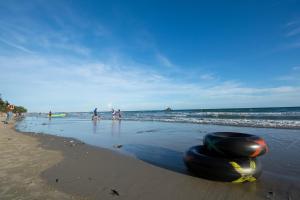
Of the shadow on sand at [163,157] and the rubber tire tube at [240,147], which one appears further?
the shadow on sand at [163,157]

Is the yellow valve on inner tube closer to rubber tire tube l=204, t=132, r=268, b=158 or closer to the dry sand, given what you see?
the dry sand

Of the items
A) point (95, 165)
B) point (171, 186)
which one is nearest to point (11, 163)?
point (95, 165)

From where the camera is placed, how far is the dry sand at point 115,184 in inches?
152

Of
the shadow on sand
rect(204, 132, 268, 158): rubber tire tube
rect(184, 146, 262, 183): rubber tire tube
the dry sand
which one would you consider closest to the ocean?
the shadow on sand

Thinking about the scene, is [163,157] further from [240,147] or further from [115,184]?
[240,147]

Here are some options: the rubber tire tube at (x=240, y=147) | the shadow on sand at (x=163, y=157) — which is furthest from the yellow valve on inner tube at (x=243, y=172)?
the shadow on sand at (x=163, y=157)

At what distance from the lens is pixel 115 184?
4.44m

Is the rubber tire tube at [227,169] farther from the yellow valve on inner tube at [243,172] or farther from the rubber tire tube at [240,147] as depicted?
the rubber tire tube at [240,147]

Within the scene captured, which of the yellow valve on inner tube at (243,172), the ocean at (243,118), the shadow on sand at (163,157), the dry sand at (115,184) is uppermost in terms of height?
the ocean at (243,118)

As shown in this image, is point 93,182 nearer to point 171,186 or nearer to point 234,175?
point 171,186

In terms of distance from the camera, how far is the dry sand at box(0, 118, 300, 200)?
12.7 feet

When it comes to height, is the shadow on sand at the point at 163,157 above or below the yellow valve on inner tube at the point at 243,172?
below

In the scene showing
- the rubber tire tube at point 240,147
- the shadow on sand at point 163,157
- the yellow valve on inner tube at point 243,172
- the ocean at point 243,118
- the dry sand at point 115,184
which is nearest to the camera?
the dry sand at point 115,184

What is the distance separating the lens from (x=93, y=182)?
4551mm
